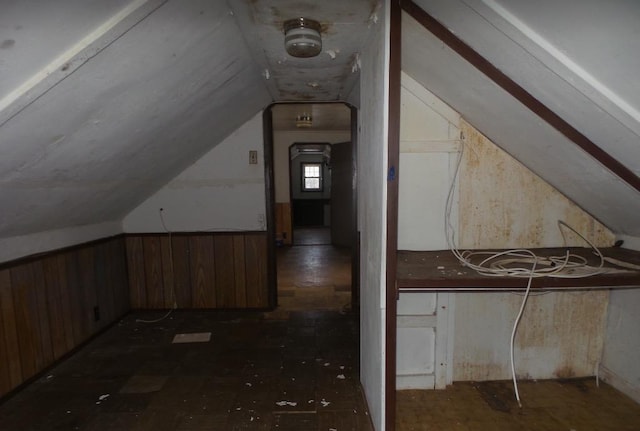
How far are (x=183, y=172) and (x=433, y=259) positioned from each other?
2.49 metres

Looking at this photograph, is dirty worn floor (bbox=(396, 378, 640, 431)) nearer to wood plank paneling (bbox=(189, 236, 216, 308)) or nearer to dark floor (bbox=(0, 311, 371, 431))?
dark floor (bbox=(0, 311, 371, 431))

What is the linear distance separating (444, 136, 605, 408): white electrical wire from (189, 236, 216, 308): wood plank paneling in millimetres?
2259

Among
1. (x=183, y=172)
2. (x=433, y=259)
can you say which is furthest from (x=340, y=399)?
(x=183, y=172)

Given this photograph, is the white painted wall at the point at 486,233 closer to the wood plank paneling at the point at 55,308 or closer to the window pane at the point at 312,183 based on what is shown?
the wood plank paneling at the point at 55,308

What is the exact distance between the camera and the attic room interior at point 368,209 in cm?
112

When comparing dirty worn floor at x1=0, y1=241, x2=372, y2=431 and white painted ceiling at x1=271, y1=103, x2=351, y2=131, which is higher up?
white painted ceiling at x1=271, y1=103, x2=351, y2=131

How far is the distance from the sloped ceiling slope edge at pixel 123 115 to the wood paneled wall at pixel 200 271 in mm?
736

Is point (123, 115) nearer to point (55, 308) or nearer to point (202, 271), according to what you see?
point (55, 308)

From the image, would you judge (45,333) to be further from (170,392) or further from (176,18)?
(176,18)

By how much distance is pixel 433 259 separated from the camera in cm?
167

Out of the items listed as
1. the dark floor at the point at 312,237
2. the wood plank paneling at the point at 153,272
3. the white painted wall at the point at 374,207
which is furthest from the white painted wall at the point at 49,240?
the dark floor at the point at 312,237

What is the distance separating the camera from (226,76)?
195 centimetres

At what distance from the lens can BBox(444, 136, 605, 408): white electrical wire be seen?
133 cm

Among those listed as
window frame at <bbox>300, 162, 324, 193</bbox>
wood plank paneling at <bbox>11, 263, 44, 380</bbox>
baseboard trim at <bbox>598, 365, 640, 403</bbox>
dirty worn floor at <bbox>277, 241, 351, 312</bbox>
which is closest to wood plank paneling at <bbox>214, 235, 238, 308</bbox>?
dirty worn floor at <bbox>277, 241, 351, 312</bbox>
